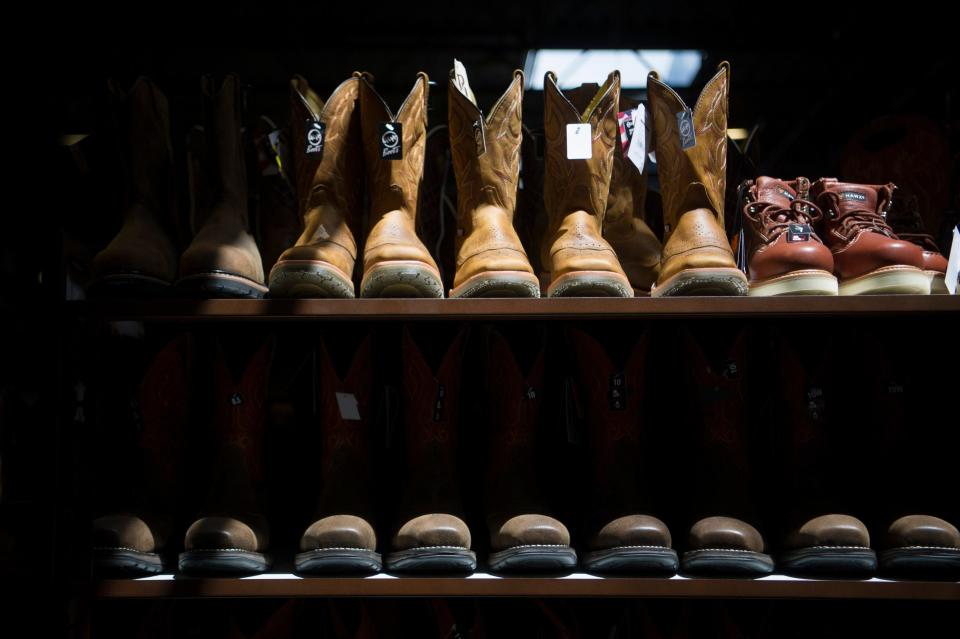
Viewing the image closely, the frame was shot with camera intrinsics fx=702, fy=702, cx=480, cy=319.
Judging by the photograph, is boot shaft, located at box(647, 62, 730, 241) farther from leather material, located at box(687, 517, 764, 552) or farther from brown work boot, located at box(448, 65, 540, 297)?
leather material, located at box(687, 517, 764, 552)

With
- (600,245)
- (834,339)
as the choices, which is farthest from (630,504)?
(834,339)

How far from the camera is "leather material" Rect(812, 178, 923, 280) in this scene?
1.39 meters

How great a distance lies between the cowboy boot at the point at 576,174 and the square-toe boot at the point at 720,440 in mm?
285

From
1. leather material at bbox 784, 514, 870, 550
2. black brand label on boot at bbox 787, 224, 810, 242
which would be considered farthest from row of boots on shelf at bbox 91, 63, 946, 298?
leather material at bbox 784, 514, 870, 550

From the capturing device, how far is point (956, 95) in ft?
5.91

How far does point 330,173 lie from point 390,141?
15cm

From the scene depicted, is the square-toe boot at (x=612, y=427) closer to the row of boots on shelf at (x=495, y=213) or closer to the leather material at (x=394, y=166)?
the row of boots on shelf at (x=495, y=213)

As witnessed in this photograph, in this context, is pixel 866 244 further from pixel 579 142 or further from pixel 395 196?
pixel 395 196

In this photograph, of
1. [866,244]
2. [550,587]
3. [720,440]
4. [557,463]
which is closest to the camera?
[550,587]

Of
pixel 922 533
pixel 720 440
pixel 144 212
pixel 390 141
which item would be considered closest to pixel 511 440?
pixel 720 440

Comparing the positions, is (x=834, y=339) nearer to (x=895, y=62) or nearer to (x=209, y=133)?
(x=895, y=62)

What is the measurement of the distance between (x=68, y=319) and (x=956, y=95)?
216cm

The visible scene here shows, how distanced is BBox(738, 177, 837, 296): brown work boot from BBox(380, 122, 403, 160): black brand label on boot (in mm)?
750

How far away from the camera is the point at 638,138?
1574mm
